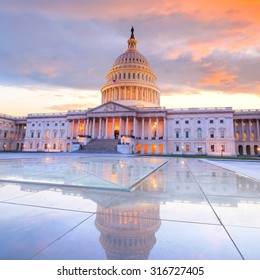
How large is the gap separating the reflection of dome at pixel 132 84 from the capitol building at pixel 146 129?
1.47 feet

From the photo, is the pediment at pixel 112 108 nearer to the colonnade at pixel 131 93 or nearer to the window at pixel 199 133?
the colonnade at pixel 131 93

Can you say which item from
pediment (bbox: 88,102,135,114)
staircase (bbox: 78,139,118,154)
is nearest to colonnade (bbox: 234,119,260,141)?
pediment (bbox: 88,102,135,114)

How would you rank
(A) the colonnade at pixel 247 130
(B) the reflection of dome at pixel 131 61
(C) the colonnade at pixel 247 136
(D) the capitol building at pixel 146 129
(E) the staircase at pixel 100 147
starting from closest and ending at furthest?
(E) the staircase at pixel 100 147 → (D) the capitol building at pixel 146 129 → (C) the colonnade at pixel 247 136 → (A) the colonnade at pixel 247 130 → (B) the reflection of dome at pixel 131 61

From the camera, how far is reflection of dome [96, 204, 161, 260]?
2123mm

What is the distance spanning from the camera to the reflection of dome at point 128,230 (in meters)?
2.12

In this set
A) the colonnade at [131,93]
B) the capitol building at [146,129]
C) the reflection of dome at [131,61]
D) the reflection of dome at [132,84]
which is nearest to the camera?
the capitol building at [146,129]

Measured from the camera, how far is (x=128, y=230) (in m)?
2.69

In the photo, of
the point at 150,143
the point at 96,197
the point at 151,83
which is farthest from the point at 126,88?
the point at 96,197

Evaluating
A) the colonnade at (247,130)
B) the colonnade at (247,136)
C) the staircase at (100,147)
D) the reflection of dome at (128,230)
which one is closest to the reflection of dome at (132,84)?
the staircase at (100,147)

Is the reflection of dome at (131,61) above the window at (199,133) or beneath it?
above

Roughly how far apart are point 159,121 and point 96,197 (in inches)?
2483

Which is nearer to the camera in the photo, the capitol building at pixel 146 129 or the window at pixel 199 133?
the capitol building at pixel 146 129

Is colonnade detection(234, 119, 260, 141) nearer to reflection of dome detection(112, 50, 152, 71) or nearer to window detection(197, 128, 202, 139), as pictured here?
window detection(197, 128, 202, 139)

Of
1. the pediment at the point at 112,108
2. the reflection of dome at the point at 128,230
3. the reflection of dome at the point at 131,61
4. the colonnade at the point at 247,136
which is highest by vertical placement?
the reflection of dome at the point at 131,61
